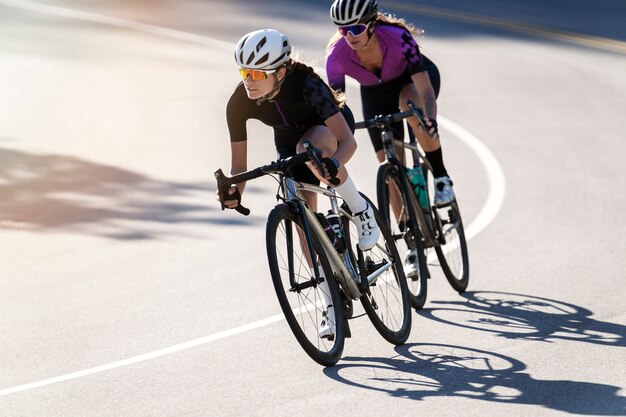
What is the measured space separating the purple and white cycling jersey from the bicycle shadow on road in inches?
135

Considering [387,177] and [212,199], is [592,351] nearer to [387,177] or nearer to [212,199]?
[387,177]

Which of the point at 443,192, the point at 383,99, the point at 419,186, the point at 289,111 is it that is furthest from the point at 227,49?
the point at 289,111

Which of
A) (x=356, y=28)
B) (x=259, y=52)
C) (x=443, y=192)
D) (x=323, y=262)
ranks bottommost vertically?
(x=323, y=262)

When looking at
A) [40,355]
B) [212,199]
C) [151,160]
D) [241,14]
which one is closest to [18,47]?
[241,14]

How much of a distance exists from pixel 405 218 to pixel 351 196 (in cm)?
116

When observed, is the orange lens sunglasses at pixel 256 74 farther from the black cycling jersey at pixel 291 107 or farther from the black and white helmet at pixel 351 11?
the black and white helmet at pixel 351 11

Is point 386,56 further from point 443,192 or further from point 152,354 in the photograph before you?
point 152,354

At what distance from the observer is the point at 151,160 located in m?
15.0

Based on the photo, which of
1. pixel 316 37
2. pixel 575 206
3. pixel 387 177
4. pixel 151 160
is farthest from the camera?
pixel 316 37

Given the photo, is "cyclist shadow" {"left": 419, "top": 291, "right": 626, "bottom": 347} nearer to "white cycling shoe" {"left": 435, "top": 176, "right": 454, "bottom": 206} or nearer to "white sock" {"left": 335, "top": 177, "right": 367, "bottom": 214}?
"white cycling shoe" {"left": 435, "top": 176, "right": 454, "bottom": 206}

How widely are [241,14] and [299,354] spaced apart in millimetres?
19890

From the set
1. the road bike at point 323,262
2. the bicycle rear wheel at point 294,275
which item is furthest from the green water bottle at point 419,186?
the bicycle rear wheel at point 294,275

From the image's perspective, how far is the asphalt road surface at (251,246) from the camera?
7.11 meters

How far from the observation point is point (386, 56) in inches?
351
